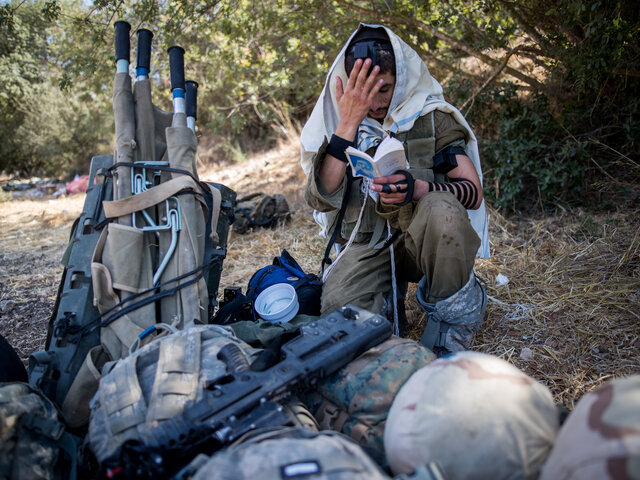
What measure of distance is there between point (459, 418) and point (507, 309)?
1.83 meters

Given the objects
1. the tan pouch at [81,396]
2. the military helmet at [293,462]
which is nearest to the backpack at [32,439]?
the tan pouch at [81,396]

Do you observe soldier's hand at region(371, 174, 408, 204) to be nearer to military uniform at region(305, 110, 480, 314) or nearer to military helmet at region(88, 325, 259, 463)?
military uniform at region(305, 110, 480, 314)

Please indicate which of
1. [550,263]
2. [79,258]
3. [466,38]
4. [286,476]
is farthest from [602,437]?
[466,38]

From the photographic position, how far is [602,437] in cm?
97

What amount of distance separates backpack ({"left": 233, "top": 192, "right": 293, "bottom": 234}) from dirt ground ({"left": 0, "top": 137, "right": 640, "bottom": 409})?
0.13 metres

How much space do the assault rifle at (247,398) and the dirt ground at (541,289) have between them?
3.54ft

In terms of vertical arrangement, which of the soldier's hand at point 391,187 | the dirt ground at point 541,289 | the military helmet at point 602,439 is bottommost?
the dirt ground at point 541,289

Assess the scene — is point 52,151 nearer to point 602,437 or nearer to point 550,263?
point 550,263

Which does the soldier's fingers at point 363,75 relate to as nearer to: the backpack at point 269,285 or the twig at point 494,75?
the backpack at point 269,285

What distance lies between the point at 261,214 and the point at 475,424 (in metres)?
4.51

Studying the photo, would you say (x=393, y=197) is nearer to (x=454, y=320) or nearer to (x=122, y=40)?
(x=454, y=320)

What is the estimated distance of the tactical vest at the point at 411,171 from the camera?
2.46 metres

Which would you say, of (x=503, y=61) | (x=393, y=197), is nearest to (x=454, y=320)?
(x=393, y=197)

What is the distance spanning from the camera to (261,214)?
5.45 metres
